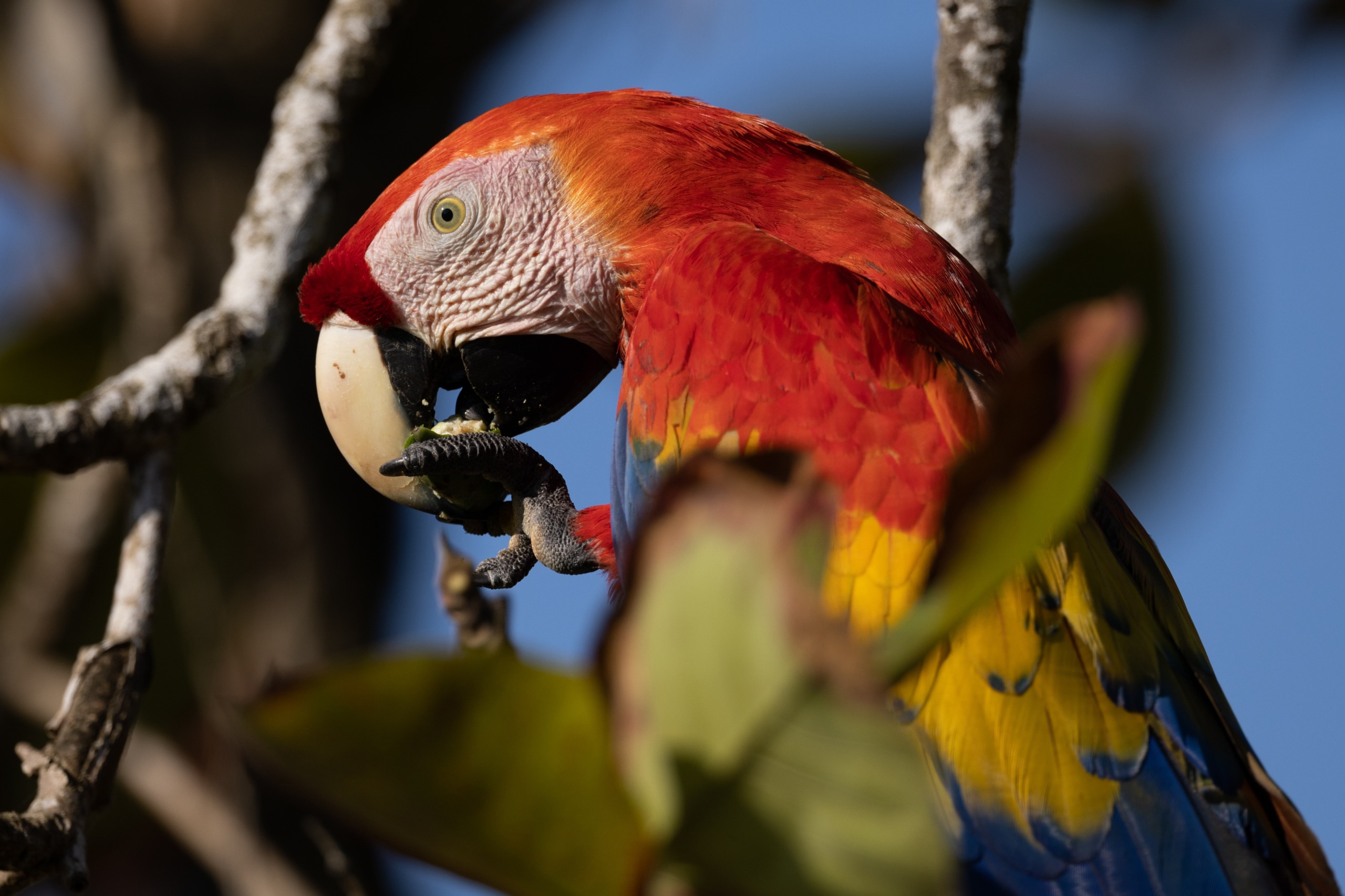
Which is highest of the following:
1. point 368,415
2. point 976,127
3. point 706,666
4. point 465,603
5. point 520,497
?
point 976,127

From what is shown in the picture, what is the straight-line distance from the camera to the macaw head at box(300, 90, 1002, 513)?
1.51 metres

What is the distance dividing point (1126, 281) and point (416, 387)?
2.92 metres

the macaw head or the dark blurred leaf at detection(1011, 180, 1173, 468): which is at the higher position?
the macaw head

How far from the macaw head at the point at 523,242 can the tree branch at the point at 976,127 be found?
186 mm

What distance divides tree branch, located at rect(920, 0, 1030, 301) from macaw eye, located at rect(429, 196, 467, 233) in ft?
2.25

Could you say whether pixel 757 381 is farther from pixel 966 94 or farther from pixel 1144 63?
pixel 1144 63

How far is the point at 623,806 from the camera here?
0.52 metres

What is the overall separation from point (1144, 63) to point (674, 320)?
353 cm

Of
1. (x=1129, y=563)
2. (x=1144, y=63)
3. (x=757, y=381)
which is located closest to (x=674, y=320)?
(x=757, y=381)

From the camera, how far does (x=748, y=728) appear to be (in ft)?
→ 1.59

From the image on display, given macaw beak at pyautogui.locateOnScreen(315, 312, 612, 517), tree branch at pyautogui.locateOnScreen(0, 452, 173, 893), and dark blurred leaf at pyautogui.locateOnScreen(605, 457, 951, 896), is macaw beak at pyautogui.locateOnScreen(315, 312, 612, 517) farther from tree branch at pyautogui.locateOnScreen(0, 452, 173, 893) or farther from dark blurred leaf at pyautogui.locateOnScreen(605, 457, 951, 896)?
dark blurred leaf at pyautogui.locateOnScreen(605, 457, 951, 896)

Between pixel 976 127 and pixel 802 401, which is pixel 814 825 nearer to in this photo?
pixel 802 401

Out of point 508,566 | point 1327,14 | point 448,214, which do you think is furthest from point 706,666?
point 1327,14

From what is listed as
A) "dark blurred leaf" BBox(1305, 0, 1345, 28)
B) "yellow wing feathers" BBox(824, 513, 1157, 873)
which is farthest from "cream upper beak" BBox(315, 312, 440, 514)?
"dark blurred leaf" BBox(1305, 0, 1345, 28)
